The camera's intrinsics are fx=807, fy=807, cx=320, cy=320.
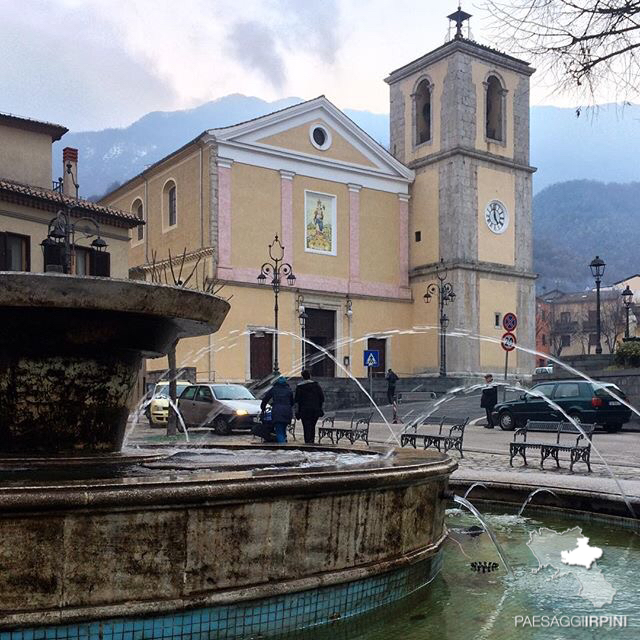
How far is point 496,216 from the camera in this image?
139ft

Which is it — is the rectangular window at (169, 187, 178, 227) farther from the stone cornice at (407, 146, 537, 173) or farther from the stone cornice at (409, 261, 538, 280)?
the stone cornice at (407, 146, 537, 173)

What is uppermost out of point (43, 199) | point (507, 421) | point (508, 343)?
point (43, 199)

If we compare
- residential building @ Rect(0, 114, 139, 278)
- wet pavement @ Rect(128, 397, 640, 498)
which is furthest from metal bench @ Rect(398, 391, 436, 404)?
residential building @ Rect(0, 114, 139, 278)

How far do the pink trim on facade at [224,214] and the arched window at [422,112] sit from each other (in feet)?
40.7

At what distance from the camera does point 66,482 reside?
13.1 feet

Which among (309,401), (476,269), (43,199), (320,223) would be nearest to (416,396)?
(476,269)

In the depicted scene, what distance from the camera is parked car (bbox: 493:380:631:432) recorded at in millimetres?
19781

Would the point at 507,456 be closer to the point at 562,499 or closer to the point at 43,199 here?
the point at 562,499

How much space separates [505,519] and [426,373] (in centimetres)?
3333

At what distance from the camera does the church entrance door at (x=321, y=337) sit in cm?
3816

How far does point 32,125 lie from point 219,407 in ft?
45.5

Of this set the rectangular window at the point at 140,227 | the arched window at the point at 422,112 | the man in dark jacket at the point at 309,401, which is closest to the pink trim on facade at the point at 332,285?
the arched window at the point at 422,112

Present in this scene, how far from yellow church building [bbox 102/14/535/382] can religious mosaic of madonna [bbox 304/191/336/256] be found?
69 millimetres

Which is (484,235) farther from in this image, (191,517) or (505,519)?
(191,517)
